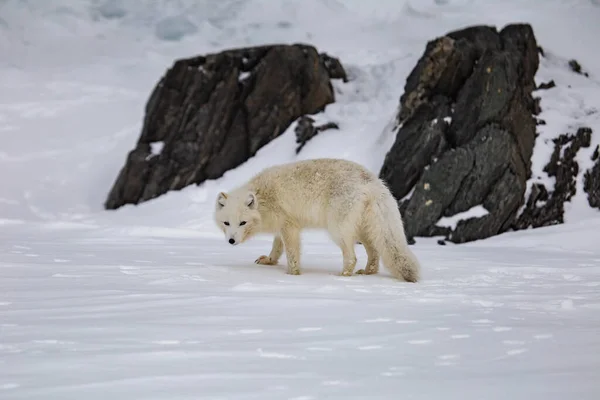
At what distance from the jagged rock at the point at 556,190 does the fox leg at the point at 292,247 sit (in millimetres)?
8002

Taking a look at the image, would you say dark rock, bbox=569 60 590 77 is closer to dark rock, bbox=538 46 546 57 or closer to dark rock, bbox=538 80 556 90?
dark rock, bbox=538 46 546 57

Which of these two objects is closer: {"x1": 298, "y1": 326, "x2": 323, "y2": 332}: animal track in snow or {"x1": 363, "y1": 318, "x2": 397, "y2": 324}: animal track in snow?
{"x1": 298, "y1": 326, "x2": 323, "y2": 332}: animal track in snow

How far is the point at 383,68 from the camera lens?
22.0 meters

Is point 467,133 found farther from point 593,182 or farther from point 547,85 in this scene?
point 547,85

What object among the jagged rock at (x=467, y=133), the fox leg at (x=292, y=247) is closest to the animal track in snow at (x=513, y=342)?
the fox leg at (x=292, y=247)

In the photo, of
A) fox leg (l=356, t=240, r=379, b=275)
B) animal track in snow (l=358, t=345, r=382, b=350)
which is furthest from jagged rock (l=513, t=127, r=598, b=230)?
animal track in snow (l=358, t=345, r=382, b=350)

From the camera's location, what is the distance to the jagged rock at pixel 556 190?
40.2 feet

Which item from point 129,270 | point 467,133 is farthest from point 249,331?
point 467,133

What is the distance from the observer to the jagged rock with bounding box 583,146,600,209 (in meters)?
12.1

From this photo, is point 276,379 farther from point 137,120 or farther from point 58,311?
point 137,120

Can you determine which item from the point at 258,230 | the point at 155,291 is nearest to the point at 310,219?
the point at 258,230

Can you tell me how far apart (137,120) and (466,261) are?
20.0 metres

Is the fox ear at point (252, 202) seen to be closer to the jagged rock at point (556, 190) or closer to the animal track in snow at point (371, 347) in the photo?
the animal track in snow at point (371, 347)

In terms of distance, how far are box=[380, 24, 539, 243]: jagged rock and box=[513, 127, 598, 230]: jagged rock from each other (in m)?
0.36
